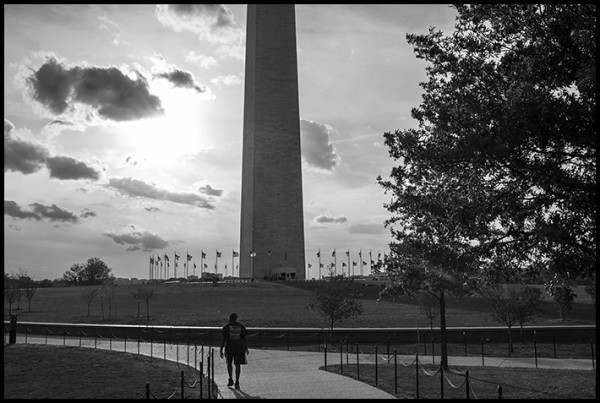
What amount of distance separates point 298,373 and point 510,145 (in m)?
8.93

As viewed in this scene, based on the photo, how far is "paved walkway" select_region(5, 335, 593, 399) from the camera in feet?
42.9

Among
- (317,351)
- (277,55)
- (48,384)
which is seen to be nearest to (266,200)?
(277,55)

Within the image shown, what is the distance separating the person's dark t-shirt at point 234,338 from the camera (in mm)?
14445

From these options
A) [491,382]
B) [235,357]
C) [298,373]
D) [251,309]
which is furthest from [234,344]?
[251,309]

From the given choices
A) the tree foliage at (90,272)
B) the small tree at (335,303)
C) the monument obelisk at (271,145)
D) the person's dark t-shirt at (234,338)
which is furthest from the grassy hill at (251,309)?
the tree foliage at (90,272)

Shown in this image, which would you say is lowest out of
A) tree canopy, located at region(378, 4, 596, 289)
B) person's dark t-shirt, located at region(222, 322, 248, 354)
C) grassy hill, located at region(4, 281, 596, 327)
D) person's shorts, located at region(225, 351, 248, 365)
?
grassy hill, located at region(4, 281, 596, 327)

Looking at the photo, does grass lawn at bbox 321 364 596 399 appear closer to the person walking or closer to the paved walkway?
the paved walkway

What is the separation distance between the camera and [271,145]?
79250 millimetres

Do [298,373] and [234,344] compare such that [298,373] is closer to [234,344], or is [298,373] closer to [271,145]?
[234,344]

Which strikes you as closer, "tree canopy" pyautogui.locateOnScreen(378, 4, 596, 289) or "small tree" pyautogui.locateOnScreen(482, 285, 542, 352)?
"tree canopy" pyautogui.locateOnScreen(378, 4, 596, 289)

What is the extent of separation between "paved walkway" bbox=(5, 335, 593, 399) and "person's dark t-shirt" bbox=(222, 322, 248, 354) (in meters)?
0.85

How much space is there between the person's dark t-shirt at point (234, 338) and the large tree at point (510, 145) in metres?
4.92

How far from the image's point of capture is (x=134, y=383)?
15797 millimetres

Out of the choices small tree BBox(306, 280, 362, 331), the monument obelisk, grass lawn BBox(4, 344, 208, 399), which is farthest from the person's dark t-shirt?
the monument obelisk
